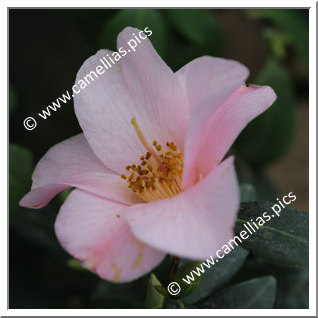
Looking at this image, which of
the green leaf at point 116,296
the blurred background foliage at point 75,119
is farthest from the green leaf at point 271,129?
the green leaf at point 116,296

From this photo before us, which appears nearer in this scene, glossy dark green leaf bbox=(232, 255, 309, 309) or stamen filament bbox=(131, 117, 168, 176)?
stamen filament bbox=(131, 117, 168, 176)

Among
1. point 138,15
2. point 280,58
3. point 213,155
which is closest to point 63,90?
point 138,15

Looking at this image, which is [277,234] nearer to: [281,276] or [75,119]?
[281,276]

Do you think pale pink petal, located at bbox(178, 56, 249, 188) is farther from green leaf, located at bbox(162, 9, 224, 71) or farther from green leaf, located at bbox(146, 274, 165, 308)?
green leaf, located at bbox(162, 9, 224, 71)

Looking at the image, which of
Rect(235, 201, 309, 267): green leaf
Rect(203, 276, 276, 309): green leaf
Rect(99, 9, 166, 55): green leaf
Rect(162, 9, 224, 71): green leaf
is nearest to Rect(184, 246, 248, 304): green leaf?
Rect(203, 276, 276, 309): green leaf

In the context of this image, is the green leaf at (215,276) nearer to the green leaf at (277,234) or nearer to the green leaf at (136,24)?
the green leaf at (277,234)

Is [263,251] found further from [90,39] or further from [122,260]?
[90,39]
